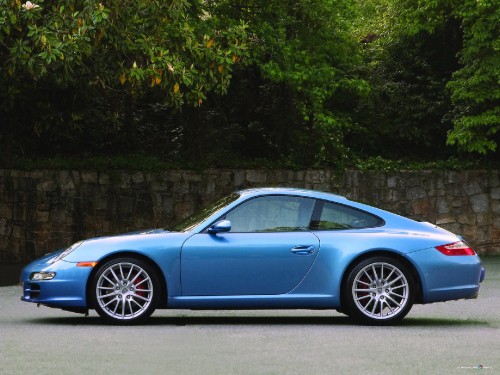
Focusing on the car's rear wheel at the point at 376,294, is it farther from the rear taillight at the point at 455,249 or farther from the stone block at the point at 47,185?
the stone block at the point at 47,185

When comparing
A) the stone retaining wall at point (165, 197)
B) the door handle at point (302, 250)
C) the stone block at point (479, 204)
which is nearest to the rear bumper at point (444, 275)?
the door handle at point (302, 250)

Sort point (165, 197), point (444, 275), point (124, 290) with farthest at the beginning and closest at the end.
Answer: point (165, 197), point (444, 275), point (124, 290)

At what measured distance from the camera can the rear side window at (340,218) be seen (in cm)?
1193

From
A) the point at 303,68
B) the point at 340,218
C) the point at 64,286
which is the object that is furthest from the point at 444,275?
the point at 303,68

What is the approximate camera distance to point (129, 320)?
1138 cm

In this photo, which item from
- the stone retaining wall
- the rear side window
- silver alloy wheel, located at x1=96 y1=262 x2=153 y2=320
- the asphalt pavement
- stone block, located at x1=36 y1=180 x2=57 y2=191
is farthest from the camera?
stone block, located at x1=36 y1=180 x2=57 y2=191

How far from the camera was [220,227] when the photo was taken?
11.6 m

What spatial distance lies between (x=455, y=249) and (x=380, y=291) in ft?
2.95

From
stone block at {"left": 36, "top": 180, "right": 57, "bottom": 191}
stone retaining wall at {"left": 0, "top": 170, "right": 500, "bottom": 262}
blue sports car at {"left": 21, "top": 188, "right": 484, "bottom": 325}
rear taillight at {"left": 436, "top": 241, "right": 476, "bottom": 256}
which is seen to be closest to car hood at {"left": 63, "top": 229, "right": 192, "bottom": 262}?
blue sports car at {"left": 21, "top": 188, "right": 484, "bottom": 325}

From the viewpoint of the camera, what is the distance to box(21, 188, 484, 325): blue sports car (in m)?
11.4

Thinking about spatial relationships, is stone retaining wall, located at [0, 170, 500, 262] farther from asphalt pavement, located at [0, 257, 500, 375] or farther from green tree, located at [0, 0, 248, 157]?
asphalt pavement, located at [0, 257, 500, 375]

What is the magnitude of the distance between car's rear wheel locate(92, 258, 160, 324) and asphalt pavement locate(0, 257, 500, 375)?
0.17 m

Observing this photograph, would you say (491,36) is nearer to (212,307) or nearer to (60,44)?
(60,44)

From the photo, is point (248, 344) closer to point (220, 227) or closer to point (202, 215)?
point (220, 227)
